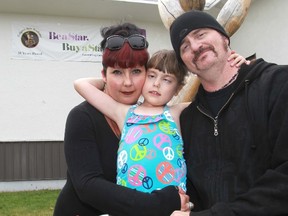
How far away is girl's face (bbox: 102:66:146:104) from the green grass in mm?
4148

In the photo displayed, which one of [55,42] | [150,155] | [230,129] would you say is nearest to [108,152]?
[150,155]

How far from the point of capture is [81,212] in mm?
1927

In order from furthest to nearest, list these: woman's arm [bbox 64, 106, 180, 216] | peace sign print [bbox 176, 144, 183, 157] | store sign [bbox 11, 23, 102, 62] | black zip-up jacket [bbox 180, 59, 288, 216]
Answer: store sign [bbox 11, 23, 102, 62] < peace sign print [bbox 176, 144, 183, 157] < woman's arm [bbox 64, 106, 180, 216] < black zip-up jacket [bbox 180, 59, 288, 216]

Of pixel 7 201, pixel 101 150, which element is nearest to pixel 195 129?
pixel 101 150

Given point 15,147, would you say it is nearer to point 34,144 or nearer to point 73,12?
point 34,144

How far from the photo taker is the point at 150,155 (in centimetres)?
179

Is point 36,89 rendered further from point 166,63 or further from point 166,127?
point 166,127

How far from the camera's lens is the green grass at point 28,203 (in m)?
5.85

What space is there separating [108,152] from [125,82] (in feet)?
1.13

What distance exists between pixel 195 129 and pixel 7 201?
570 cm

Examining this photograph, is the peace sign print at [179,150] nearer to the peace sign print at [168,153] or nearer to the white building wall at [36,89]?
the peace sign print at [168,153]

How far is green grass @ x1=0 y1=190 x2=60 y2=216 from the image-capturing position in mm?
5852

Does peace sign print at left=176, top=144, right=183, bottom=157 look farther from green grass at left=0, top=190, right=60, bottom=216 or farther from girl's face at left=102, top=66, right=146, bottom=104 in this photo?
green grass at left=0, top=190, right=60, bottom=216


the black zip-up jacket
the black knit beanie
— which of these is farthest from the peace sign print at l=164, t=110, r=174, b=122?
the black knit beanie
